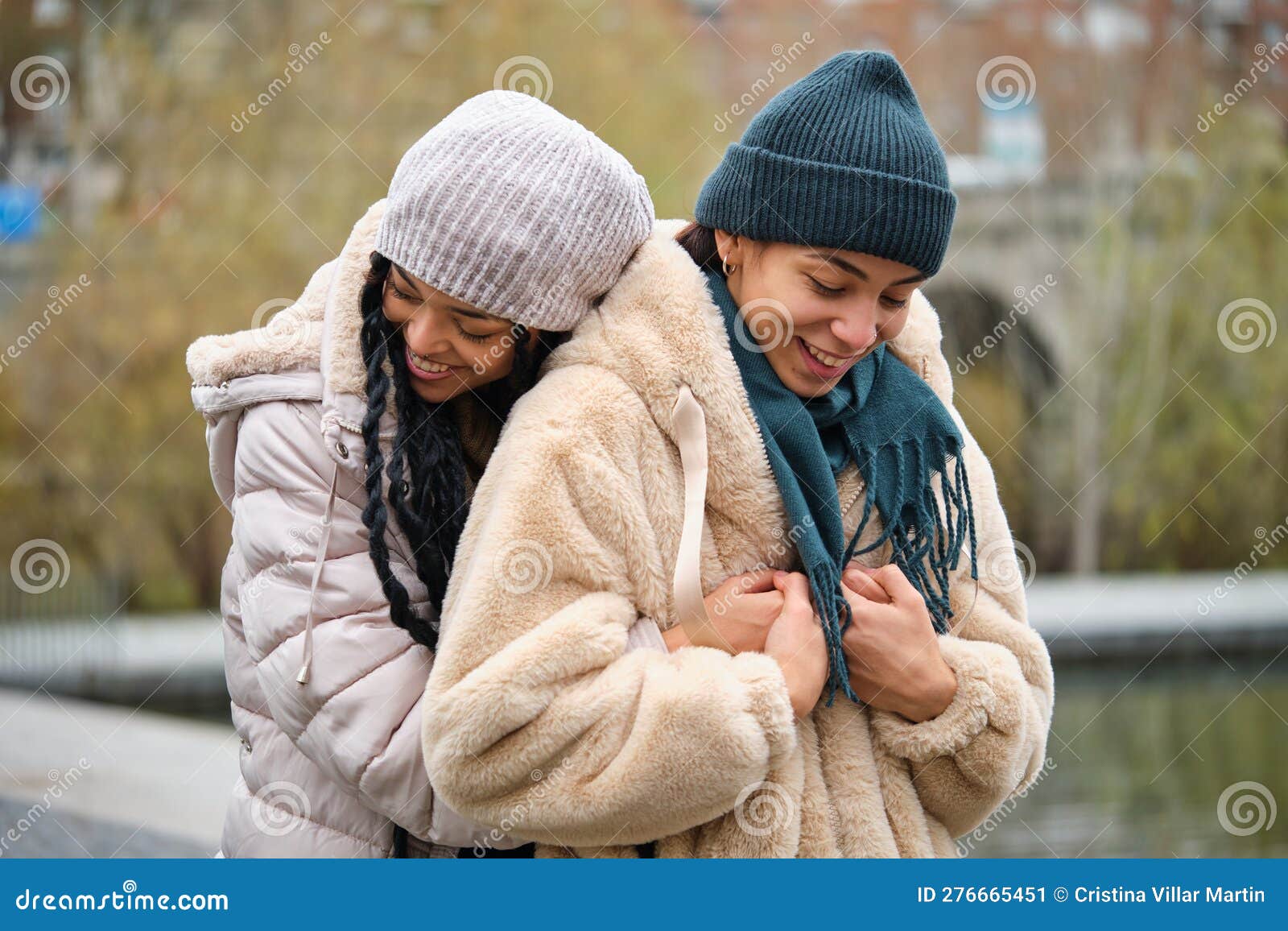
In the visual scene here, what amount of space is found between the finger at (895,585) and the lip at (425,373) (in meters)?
0.64

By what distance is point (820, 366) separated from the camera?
5.99 ft

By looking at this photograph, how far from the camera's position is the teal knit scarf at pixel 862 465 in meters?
1.79

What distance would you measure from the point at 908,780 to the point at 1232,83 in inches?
647

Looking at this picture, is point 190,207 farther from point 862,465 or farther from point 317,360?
point 862,465

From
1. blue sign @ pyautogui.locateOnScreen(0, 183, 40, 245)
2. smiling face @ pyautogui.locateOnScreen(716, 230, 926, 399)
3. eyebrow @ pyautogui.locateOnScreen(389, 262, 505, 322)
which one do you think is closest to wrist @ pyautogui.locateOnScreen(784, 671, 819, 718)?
smiling face @ pyautogui.locateOnScreen(716, 230, 926, 399)

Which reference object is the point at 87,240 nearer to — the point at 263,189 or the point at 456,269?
the point at 263,189

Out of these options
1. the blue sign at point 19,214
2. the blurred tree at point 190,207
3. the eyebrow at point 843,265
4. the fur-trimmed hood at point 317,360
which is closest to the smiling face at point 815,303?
the eyebrow at point 843,265

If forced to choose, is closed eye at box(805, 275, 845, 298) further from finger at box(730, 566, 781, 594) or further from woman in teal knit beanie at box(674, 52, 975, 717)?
finger at box(730, 566, 781, 594)

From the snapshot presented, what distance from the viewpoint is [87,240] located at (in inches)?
493

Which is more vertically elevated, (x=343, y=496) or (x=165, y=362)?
(x=343, y=496)

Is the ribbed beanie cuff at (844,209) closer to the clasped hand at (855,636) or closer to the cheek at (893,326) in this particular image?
the cheek at (893,326)

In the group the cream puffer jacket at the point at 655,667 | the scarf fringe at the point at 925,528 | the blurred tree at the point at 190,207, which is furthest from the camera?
the blurred tree at the point at 190,207

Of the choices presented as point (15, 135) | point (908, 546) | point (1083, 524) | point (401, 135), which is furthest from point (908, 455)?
point (1083, 524)

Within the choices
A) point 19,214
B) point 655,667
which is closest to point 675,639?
point 655,667
